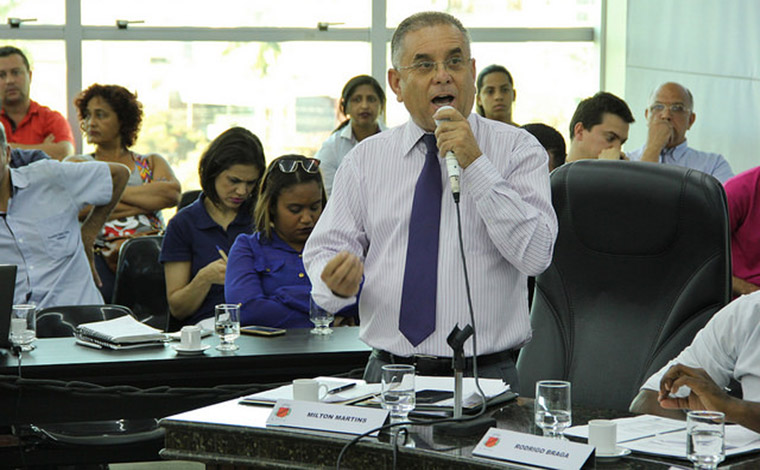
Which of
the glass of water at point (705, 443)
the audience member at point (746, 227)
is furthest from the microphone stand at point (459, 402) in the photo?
the audience member at point (746, 227)

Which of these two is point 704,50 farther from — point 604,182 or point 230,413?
point 230,413

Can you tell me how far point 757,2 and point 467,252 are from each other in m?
4.59

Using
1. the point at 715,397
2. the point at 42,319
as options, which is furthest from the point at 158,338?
the point at 715,397

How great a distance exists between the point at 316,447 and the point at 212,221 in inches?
91.6

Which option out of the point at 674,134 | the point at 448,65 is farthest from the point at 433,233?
the point at 674,134

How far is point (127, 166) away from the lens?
5.42 m

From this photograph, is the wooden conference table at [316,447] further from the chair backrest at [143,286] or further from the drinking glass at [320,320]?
the chair backrest at [143,286]

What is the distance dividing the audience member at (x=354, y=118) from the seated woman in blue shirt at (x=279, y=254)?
2.72m

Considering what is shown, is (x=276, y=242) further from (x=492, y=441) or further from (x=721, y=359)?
(x=492, y=441)

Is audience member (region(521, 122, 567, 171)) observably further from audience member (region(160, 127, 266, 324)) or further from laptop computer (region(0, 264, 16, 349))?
laptop computer (region(0, 264, 16, 349))

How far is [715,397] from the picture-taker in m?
2.21

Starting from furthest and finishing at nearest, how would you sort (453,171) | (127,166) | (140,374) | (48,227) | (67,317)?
(127,166) < (48,227) < (67,317) < (140,374) < (453,171)

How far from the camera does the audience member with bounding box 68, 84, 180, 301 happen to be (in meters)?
5.21

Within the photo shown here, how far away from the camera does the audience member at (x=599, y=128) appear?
16.3 feet
